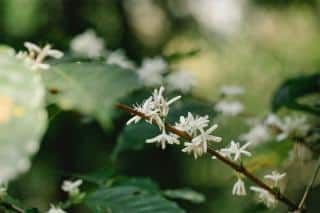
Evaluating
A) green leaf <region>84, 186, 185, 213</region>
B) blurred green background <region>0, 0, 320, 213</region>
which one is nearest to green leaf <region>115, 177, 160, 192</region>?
green leaf <region>84, 186, 185, 213</region>

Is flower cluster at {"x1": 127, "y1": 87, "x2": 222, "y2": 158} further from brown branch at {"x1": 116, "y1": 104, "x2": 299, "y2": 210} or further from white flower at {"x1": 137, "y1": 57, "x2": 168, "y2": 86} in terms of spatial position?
white flower at {"x1": 137, "y1": 57, "x2": 168, "y2": 86}

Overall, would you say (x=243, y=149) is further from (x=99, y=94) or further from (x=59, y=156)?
(x=59, y=156)

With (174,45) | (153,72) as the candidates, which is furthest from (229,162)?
(174,45)

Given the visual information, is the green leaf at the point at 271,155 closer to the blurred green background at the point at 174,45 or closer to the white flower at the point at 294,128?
the white flower at the point at 294,128

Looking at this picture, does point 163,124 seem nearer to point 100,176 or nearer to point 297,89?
point 100,176

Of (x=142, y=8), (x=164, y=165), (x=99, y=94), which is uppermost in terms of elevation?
(x=142, y=8)

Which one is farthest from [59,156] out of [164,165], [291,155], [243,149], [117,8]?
[243,149]

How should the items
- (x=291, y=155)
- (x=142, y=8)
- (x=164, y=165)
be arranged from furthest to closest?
(x=142, y=8) → (x=164, y=165) → (x=291, y=155)
